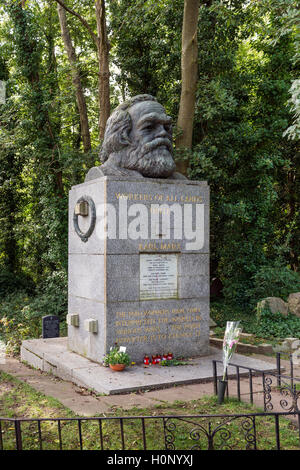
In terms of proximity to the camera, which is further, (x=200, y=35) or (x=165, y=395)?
(x=200, y=35)

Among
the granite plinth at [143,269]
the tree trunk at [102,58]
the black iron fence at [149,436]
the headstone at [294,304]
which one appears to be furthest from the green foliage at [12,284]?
the black iron fence at [149,436]

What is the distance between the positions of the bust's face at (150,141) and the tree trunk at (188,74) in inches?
138

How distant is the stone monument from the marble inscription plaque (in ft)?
0.05

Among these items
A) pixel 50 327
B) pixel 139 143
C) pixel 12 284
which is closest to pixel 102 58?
pixel 139 143

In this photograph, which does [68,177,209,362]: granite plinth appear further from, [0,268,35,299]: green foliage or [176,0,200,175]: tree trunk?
[0,268,35,299]: green foliage

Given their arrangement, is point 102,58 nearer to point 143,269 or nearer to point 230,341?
point 143,269

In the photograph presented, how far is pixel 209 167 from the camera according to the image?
1126 centimetres

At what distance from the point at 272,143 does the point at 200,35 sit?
3.68m

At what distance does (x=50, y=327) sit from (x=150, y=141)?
4.63m

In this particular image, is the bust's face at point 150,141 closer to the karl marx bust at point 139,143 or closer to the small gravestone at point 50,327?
the karl marx bust at point 139,143

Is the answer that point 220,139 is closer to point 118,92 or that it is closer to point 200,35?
point 200,35

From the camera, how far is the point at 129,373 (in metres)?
6.55

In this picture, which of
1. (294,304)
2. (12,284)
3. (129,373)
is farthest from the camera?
(12,284)
